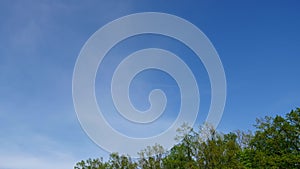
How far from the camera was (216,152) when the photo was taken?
36312 mm

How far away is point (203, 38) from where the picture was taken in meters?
31.5

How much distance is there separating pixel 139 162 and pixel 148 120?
1868 centimetres

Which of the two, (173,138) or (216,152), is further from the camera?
(173,138)

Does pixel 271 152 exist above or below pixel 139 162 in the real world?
below

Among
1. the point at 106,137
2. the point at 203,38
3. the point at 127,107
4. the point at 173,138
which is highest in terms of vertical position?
the point at 203,38

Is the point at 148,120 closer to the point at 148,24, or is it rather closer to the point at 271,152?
the point at 148,24

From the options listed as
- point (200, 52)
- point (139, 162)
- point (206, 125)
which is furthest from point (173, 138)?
point (200, 52)

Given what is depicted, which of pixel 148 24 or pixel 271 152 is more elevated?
pixel 148 24

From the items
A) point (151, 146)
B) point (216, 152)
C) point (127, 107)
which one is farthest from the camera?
point (151, 146)

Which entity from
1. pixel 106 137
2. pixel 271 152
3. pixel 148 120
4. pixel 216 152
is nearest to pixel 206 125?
pixel 216 152

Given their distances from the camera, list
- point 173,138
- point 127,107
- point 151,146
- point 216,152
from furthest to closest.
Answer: point 151,146 < point 173,138 < point 216,152 < point 127,107

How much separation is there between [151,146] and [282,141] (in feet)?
56.1

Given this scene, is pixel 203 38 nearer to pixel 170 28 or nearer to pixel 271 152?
pixel 170 28

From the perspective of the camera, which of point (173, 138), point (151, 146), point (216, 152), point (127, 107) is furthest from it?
point (151, 146)
